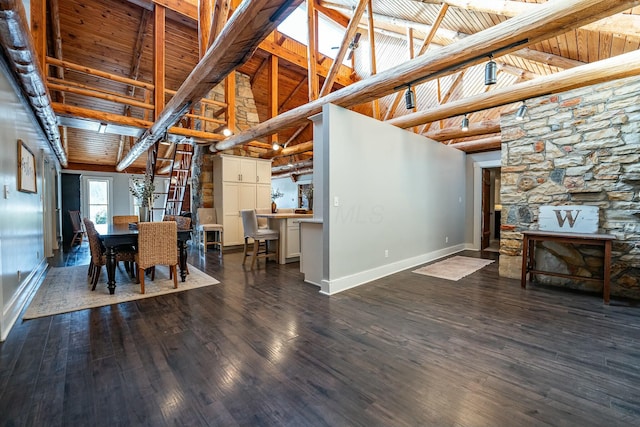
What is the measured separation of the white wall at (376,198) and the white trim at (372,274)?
0.04 feet

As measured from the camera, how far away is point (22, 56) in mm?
2350

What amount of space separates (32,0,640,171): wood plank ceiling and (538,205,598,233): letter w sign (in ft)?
6.24

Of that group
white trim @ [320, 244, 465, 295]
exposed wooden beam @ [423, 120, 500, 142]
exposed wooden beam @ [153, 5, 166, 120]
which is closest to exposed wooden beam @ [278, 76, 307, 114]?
Result: exposed wooden beam @ [153, 5, 166, 120]

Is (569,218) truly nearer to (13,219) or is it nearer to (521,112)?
(521,112)

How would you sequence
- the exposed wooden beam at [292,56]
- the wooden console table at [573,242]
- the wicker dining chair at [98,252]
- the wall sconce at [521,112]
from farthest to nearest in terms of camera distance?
the exposed wooden beam at [292,56], the wall sconce at [521,112], the wicker dining chair at [98,252], the wooden console table at [573,242]

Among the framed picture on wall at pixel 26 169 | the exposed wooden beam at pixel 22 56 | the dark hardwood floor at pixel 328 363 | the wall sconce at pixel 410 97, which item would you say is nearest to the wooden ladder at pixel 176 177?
the exposed wooden beam at pixel 22 56

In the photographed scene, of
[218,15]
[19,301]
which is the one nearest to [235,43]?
[218,15]

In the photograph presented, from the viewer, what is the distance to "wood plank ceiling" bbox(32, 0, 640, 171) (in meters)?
3.74

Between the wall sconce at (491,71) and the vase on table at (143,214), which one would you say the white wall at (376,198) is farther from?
the vase on table at (143,214)

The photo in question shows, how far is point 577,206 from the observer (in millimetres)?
3510

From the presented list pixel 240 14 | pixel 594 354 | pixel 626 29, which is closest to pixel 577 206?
pixel 626 29

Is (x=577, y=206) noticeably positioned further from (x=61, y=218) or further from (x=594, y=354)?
(x=61, y=218)

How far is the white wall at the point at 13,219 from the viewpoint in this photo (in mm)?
2438

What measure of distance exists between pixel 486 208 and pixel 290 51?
649cm
